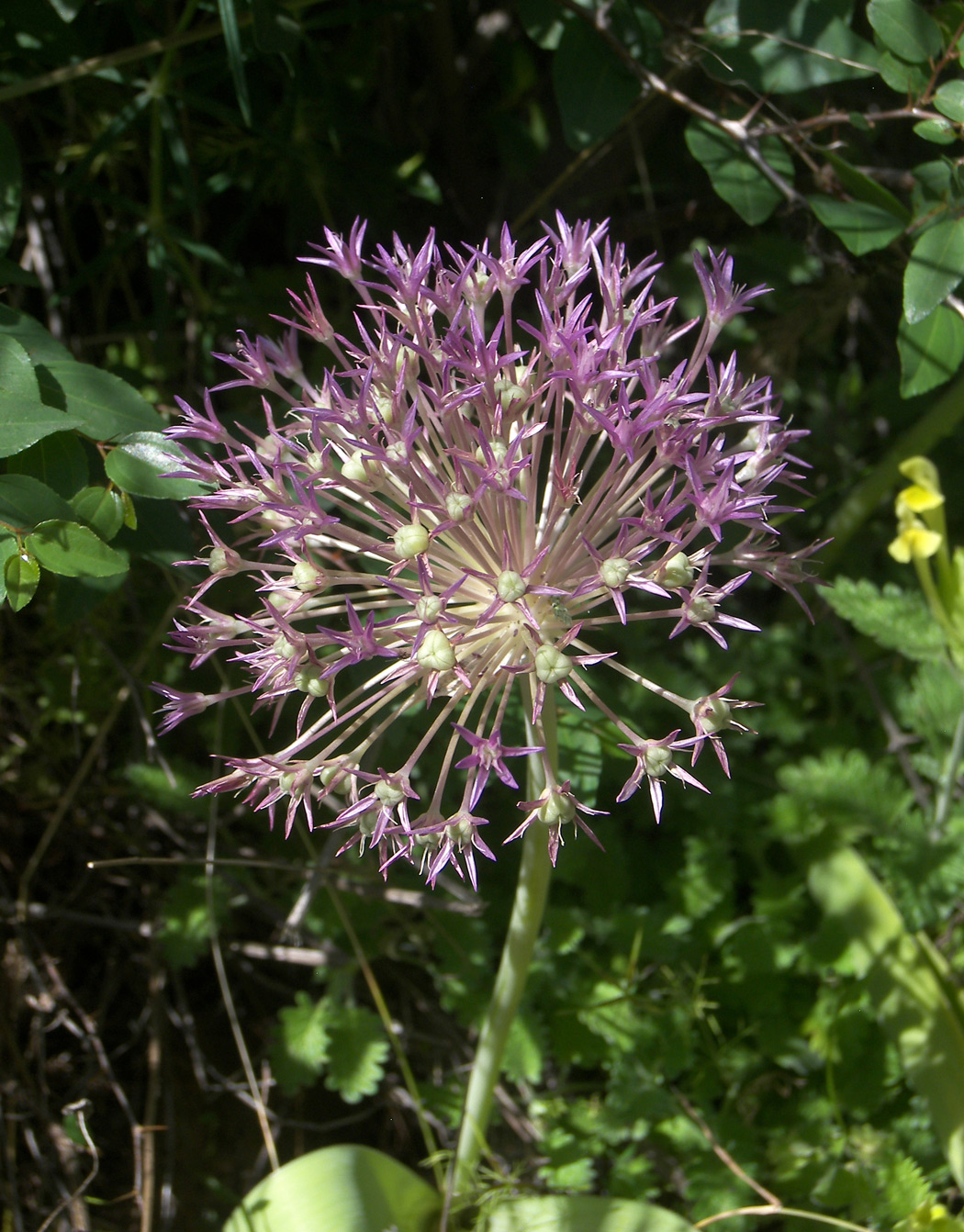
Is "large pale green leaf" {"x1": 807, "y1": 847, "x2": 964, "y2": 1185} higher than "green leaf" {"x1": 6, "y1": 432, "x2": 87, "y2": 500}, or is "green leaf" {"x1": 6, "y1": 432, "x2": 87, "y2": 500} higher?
"green leaf" {"x1": 6, "y1": 432, "x2": 87, "y2": 500}

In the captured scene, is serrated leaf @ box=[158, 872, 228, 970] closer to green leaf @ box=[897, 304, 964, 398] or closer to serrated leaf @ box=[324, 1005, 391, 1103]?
serrated leaf @ box=[324, 1005, 391, 1103]

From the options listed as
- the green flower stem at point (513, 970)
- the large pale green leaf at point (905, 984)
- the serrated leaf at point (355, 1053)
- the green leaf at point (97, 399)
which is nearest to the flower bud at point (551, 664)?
the green flower stem at point (513, 970)

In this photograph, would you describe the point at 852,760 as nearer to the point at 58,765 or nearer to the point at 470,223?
the point at 470,223

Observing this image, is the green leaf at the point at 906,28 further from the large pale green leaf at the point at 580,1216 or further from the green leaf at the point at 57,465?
the large pale green leaf at the point at 580,1216

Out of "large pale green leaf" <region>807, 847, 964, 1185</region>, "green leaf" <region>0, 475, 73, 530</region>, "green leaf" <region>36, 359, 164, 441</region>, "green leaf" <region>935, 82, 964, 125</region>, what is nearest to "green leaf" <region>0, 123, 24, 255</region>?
"green leaf" <region>36, 359, 164, 441</region>

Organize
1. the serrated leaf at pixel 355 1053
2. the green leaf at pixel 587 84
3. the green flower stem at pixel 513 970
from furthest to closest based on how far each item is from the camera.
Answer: the serrated leaf at pixel 355 1053 → the green leaf at pixel 587 84 → the green flower stem at pixel 513 970

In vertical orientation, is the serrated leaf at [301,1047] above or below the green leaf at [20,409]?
below
